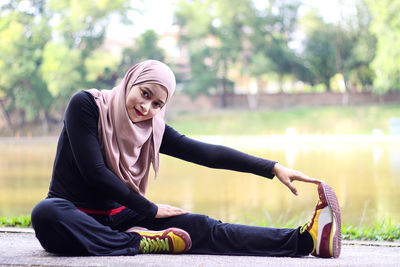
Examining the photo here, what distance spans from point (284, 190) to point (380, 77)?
14.6 m

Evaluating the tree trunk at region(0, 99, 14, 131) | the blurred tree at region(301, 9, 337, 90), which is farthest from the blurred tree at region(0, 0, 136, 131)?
the blurred tree at region(301, 9, 337, 90)

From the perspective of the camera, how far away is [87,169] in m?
1.36

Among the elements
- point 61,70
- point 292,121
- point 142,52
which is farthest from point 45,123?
point 292,121

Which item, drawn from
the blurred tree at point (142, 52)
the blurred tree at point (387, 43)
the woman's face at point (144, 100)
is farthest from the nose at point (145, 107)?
the blurred tree at point (142, 52)

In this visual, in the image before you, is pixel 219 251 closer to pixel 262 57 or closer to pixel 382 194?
pixel 382 194

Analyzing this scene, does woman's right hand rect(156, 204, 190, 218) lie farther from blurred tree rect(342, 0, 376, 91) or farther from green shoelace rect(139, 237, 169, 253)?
blurred tree rect(342, 0, 376, 91)

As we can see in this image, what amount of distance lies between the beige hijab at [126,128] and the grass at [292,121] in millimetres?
15669

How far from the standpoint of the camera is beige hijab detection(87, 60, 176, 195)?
143 cm

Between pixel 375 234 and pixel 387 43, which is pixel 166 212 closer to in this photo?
pixel 375 234

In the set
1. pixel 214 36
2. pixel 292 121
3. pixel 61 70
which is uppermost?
pixel 214 36

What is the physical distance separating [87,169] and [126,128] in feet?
0.56

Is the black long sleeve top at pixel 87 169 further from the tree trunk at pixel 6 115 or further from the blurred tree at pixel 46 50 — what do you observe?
the tree trunk at pixel 6 115

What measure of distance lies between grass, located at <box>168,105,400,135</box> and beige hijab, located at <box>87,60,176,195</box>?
1567 centimetres

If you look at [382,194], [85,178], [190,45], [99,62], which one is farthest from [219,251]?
[190,45]
